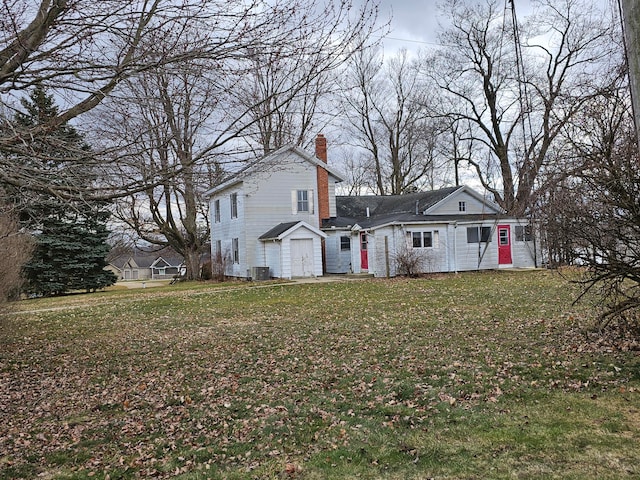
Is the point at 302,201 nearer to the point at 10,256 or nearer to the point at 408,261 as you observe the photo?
the point at 408,261

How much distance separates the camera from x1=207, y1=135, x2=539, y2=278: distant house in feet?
76.7

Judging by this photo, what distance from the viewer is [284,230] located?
78.7 ft

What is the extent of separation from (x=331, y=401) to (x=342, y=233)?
20.9 metres

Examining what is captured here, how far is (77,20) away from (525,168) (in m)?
5.78

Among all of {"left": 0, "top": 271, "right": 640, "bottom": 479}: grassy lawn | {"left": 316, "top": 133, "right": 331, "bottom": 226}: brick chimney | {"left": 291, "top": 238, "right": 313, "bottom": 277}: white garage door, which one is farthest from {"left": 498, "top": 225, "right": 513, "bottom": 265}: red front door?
{"left": 0, "top": 271, "right": 640, "bottom": 479}: grassy lawn

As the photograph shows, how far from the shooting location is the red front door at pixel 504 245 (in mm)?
24875

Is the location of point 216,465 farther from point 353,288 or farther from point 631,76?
point 353,288

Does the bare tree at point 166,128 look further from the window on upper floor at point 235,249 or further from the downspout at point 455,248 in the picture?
the window on upper floor at point 235,249

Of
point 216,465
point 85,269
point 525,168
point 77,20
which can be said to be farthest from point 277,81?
point 85,269

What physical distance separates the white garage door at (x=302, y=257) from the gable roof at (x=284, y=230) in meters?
0.58

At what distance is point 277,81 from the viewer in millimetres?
4922

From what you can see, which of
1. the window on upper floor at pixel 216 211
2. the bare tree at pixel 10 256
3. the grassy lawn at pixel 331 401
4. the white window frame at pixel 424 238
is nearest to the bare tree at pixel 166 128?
the grassy lawn at pixel 331 401

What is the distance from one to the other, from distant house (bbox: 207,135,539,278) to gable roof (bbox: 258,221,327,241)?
5 centimetres

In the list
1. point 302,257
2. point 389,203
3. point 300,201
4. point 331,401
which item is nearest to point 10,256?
point 331,401
